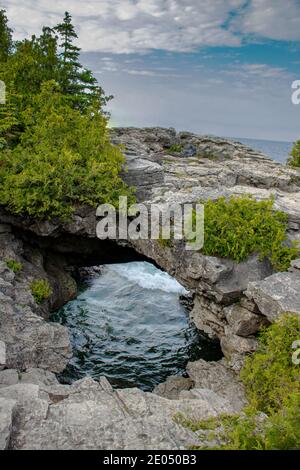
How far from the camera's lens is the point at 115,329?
22.7 meters

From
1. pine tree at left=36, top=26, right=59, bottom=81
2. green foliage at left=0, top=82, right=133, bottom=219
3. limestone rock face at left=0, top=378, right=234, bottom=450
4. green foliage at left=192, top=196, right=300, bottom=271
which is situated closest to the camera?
limestone rock face at left=0, top=378, right=234, bottom=450

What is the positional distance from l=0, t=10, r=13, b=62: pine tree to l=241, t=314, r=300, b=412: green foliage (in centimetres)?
2202

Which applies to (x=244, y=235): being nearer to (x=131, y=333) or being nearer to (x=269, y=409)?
(x=269, y=409)

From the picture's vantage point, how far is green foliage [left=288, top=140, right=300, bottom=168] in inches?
1336

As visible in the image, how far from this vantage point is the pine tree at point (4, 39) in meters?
23.8

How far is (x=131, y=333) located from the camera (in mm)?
22500

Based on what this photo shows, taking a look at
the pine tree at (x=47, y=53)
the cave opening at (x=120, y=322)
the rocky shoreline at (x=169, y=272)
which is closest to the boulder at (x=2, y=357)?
the rocky shoreline at (x=169, y=272)

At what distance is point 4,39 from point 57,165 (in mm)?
11758

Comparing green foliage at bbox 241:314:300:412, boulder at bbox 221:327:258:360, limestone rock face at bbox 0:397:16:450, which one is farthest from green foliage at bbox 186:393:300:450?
boulder at bbox 221:327:258:360

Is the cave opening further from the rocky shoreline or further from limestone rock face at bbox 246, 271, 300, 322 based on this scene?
limestone rock face at bbox 246, 271, 300, 322

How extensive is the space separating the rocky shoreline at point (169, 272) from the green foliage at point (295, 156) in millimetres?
5432

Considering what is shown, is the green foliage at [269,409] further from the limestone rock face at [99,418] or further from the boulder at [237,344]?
the boulder at [237,344]

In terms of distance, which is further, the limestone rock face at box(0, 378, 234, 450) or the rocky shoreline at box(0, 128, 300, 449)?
the rocky shoreline at box(0, 128, 300, 449)

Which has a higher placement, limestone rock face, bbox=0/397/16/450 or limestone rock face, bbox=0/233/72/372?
limestone rock face, bbox=0/397/16/450
